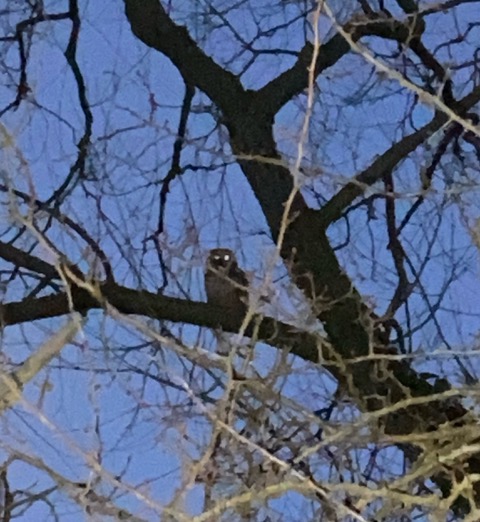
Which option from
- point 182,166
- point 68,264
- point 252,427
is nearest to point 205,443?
point 252,427

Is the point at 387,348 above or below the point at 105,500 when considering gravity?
above

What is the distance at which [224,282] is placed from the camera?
5.13 ft

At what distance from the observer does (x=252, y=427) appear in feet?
4.22

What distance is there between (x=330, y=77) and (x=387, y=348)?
49cm

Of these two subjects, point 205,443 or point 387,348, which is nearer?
point 205,443

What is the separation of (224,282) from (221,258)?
43 mm

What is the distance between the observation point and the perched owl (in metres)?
1.52

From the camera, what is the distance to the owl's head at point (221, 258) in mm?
1547

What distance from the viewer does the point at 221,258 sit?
1.58 metres

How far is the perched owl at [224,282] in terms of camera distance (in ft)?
4.97

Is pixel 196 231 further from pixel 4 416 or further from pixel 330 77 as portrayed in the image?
pixel 4 416

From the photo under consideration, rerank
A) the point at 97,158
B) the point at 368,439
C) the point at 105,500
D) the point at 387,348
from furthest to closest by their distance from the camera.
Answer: the point at 97,158 < the point at 387,348 < the point at 368,439 < the point at 105,500

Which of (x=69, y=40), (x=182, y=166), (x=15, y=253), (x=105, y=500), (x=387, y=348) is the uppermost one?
Result: (x=69, y=40)

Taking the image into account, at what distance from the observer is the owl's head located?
155 cm
